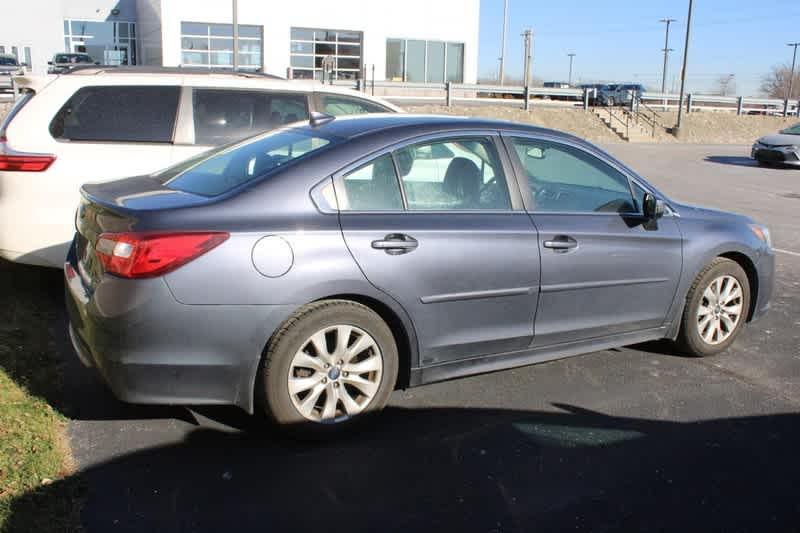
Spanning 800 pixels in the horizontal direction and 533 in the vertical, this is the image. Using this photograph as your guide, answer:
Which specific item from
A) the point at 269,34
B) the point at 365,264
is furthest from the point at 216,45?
the point at 365,264

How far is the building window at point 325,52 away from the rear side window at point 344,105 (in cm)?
3847

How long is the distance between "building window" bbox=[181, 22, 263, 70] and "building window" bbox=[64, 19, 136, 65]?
26.8 ft

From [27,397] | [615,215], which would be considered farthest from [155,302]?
[615,215]

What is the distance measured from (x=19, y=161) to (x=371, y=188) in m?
3.06

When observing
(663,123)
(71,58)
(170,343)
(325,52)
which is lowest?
(170,343)

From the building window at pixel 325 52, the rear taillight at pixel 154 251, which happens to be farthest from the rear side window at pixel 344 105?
the building window at pixel 325 52

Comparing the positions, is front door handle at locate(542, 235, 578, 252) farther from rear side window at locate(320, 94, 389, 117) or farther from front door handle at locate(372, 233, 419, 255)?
rear side window at locate(320, 94, 389, 117)

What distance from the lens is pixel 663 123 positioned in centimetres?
3669

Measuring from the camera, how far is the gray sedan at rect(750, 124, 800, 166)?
22.5 metres

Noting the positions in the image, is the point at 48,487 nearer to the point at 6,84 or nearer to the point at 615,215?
the point at 615,215

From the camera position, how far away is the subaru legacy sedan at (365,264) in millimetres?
3615

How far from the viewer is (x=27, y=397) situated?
4312 mm

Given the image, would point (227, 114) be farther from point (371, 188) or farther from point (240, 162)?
point (371, 188)

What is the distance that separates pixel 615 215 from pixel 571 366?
106cm
